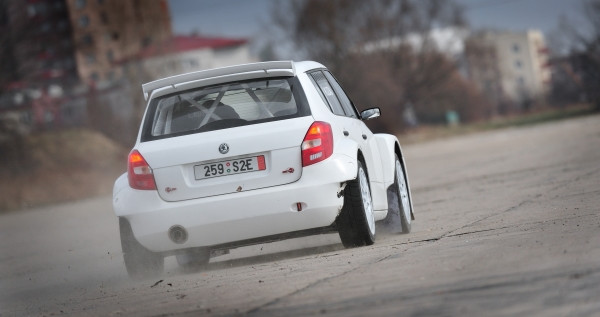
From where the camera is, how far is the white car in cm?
925

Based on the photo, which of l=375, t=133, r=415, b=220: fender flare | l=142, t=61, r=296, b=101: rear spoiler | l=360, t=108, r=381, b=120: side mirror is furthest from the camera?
Result: l=360, t=108, r=381, b=120: side mirror

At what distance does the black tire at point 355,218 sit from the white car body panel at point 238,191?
11cm

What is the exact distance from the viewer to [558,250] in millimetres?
8023

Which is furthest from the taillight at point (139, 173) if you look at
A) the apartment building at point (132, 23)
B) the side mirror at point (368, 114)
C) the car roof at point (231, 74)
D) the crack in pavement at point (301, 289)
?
the apartment building at point (132, 23)

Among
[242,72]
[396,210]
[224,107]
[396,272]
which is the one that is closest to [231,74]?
[242,72]

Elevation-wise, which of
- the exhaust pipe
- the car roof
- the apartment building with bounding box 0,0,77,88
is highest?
the car roof

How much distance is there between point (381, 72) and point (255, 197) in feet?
223

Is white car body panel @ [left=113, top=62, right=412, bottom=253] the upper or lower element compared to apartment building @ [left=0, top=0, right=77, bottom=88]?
upper

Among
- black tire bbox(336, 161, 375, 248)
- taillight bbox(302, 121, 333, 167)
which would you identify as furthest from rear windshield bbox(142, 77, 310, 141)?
black tire bbox(336, 161, 375, 248)

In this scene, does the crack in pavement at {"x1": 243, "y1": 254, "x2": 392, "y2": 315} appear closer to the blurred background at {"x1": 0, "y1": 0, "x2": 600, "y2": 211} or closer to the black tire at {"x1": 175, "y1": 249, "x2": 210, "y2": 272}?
the black tire at {"x1": 175, "y1": 249, "x2": 210, "y2": 272}

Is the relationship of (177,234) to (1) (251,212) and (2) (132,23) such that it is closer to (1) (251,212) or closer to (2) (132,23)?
(1) (251,212)

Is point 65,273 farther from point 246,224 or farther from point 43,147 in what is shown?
point 43,147

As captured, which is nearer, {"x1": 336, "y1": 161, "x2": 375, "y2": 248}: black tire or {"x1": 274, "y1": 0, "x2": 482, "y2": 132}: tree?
{"x1": 336, "y1": 161, "x2": 375, "y2": 248}: black tire

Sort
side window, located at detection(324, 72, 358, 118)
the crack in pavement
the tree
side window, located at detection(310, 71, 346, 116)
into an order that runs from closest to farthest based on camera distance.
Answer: the crack in pavement, side window, located at detection(310, 71, 346, 116), side window, located at detection(324, 72, 358, 118), the tree
